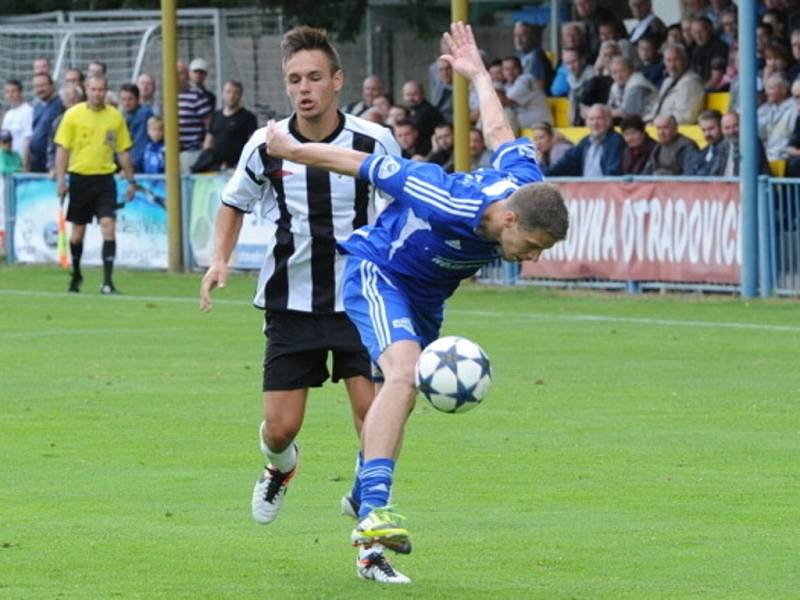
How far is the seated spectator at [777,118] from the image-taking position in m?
21.2

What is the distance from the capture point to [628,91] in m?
23.2

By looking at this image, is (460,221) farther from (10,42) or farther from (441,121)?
(10,42)

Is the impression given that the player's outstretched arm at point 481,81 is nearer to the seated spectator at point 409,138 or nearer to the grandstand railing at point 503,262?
the grandstand railing at point 503,262

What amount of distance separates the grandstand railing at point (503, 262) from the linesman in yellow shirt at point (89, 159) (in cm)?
163

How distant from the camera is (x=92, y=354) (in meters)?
16.8

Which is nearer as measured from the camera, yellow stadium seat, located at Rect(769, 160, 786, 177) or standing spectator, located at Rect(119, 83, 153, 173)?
yellow stadium seat, located at Rect(769, 160, 786, 177)

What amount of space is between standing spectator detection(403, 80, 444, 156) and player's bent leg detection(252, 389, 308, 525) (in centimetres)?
1527

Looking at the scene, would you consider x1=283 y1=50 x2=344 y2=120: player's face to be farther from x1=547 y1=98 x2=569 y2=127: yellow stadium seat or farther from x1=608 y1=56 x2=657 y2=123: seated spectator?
x1=547 y1=98 x2=569 y2=127: yellow stadium seat

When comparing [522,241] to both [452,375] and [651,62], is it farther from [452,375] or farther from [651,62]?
[651,62]

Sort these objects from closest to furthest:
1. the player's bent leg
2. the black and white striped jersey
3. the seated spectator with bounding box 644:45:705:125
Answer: the player's bent leg, the black and white striped jersey, the seated spectator with bounding box 644:45:705:125

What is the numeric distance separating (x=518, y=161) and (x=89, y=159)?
49.8 ft

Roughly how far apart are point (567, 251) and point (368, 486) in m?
14.4

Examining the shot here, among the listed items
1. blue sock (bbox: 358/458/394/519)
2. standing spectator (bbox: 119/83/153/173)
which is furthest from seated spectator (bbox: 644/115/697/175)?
blue sock (bbox: 358/458/394/519)

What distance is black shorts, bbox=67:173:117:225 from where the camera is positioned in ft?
75.6
